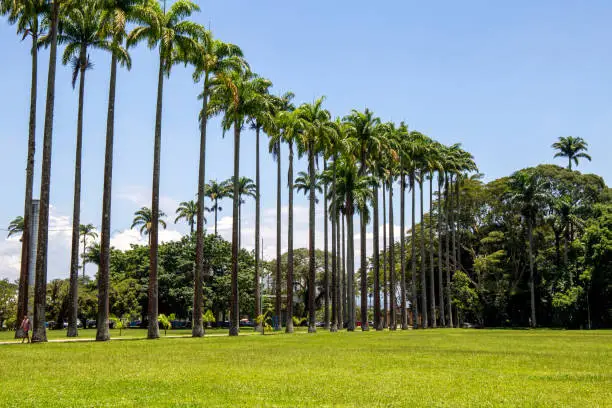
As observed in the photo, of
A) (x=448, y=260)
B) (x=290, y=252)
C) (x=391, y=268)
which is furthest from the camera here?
(x=448, y=260)

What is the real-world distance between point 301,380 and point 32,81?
98.3 ft

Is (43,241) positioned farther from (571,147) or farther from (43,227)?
(571,147)

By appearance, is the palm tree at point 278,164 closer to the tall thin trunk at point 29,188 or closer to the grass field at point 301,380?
the tall thin trunk at point 29,188

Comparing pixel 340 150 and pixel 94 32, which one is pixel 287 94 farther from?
pixel 94 32

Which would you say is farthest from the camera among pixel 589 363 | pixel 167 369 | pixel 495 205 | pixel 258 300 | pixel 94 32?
pixel 495 205

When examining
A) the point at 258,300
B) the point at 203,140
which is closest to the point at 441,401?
the point at 203,140

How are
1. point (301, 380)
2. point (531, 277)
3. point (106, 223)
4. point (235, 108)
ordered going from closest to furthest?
point (301, 380) < point (106, 223) < point (235, 108) < point (531, 277)

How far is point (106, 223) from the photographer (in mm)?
33625

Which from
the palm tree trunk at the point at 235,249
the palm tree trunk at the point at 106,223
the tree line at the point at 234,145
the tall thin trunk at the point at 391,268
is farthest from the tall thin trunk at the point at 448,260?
the palm tree trunk at the point at 106,223

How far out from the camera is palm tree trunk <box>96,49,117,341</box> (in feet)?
107

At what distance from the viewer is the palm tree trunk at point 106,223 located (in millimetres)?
32719

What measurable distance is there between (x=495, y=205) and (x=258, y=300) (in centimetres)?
4165

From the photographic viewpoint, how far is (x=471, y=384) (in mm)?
13664

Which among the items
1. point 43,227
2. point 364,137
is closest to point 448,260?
point 364,137
